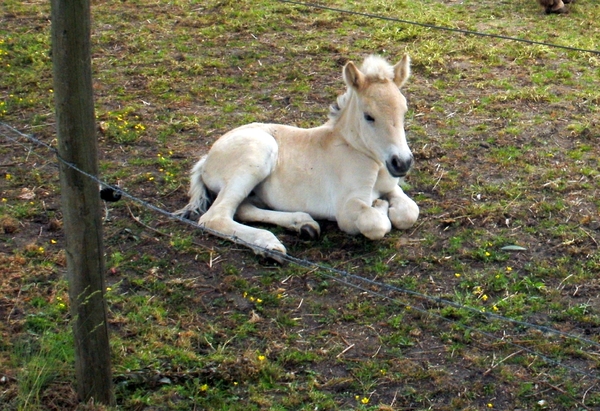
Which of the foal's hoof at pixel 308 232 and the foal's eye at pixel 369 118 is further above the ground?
the foal's eye at pixel 369 118

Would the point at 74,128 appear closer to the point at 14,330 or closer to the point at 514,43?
the point at 14,330

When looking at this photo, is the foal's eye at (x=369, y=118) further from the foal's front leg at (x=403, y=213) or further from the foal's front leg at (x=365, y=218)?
the foal's front leg at (x=403, y=213)

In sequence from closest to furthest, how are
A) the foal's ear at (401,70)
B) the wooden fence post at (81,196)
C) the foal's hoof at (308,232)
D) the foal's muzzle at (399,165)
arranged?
the wooden fence post at (81,196) < the foal's muzzle at (399,165) < the foal's hoof at (308,232) < the foal's ear at (401,70)

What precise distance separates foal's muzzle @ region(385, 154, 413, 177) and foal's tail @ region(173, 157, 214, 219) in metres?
1.64

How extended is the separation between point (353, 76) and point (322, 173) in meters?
0.85

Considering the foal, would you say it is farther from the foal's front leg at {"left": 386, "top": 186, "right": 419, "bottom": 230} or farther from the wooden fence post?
the wooden fence post

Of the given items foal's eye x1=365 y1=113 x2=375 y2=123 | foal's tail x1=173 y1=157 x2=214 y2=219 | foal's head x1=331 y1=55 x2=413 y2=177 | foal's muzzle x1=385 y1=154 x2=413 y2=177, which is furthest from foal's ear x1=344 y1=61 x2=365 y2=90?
foal's tail x1=173 y1=157 x2=214 y2=219

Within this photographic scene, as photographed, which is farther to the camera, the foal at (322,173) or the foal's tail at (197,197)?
the foal's tail at (197,197)

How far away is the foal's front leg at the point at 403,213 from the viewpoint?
633cm

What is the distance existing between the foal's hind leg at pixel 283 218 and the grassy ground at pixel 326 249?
0.09 m

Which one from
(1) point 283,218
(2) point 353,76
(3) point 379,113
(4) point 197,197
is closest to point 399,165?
(3) point 379,113

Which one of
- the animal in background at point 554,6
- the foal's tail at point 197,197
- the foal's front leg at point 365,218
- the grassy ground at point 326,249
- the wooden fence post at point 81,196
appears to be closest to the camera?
the wooden fence post at point 81,196

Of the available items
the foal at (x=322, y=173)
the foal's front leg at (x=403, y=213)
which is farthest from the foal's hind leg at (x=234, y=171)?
the foal's front leg at (x=403, y=213)

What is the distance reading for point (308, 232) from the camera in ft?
20.5
